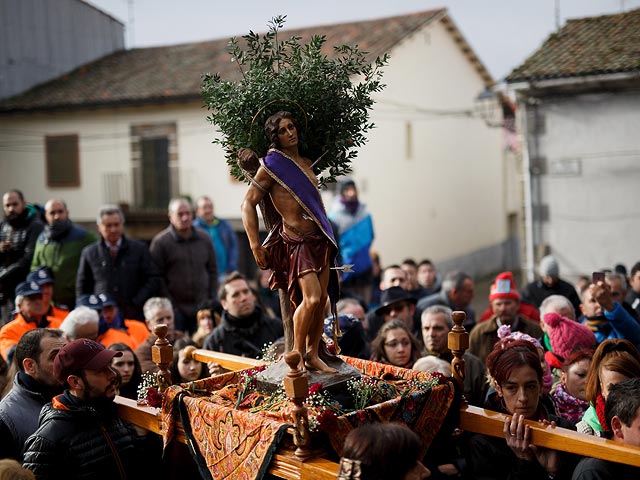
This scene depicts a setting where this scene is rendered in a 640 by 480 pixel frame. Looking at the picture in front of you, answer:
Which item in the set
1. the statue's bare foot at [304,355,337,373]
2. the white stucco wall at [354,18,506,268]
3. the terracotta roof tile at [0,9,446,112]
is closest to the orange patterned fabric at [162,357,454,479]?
the statue's bare foot at [304,355,337,373]

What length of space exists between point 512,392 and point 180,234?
5215 mm

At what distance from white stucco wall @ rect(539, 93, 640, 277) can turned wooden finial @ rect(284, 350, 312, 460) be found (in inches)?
437

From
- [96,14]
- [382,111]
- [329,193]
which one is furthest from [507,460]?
[96,14]

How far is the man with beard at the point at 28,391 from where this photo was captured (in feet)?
12.5

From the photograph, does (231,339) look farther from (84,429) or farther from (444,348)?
(84,429)

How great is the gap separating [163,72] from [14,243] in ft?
41.5

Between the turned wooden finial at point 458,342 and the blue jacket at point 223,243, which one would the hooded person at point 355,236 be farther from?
the turned wooden finial at point 458,342

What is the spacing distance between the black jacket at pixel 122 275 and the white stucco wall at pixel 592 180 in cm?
794

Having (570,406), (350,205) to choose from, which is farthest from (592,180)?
(570,406)

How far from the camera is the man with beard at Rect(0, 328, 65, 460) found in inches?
151

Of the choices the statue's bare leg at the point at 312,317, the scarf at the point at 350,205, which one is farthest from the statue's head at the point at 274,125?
the scarf at the point at 350,205

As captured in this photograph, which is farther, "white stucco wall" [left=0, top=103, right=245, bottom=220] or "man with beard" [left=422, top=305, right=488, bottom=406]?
"white stucco wall" [left=0, top=103, right=245, bottom=220]

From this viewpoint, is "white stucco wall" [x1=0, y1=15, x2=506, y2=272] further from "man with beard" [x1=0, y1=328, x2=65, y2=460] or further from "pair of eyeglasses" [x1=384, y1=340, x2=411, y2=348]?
"man with beard" [x1=0, y1=328, x2=65, y2=460]

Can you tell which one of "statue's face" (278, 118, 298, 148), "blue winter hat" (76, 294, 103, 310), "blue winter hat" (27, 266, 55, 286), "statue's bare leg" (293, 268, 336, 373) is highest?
"statue's face" (278, 118, 298, 148)
